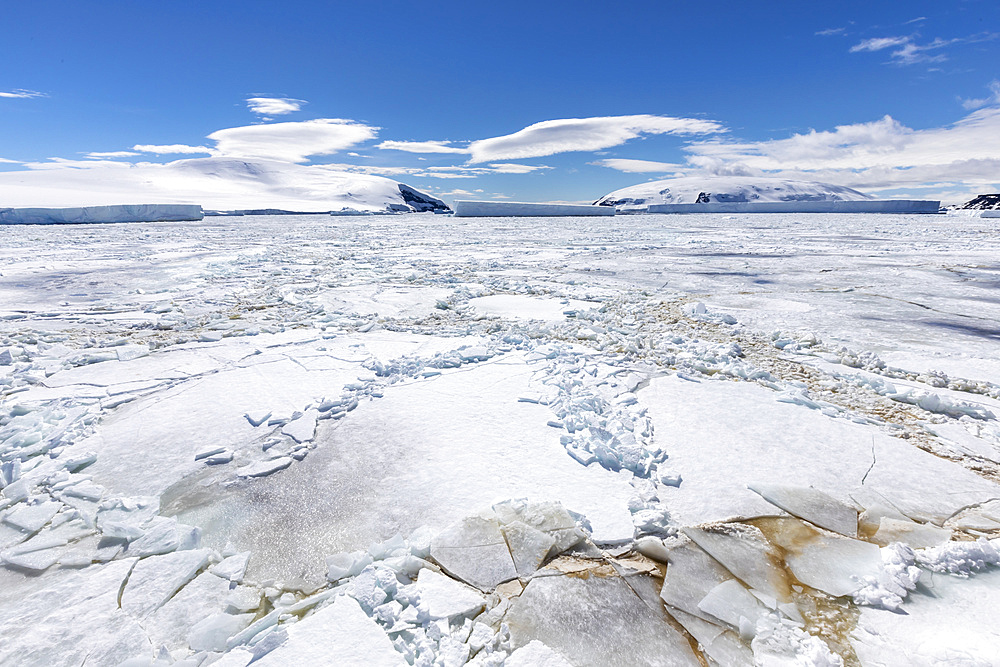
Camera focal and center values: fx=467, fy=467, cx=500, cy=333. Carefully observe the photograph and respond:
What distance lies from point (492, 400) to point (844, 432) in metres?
1.85

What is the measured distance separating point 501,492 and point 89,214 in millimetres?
38700

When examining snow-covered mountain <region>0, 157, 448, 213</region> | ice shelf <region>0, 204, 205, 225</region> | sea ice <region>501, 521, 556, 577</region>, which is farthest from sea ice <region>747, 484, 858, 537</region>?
snow-covered mountain <region>0, 157, 448, 213</region>

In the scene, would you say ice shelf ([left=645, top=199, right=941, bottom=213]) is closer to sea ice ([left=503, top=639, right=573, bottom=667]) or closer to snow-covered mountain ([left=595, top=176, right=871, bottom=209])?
snow-covered mountain ([left=595, top=176, right=871, bottom=209])

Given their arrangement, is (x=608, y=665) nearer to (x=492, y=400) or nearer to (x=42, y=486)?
(x=492, y=400)

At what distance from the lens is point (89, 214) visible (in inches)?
1161

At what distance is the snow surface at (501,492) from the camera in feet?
4.33

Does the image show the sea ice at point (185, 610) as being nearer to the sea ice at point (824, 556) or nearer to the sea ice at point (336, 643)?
the sea ice at point (336, 643)

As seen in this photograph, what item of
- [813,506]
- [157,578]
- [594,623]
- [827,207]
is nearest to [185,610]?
[157,578]

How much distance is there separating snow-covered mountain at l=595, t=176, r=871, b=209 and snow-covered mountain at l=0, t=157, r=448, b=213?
42842 millimetres

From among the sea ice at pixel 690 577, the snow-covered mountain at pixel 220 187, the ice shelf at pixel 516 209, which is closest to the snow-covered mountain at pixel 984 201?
the ice shelf at pixel 516 209

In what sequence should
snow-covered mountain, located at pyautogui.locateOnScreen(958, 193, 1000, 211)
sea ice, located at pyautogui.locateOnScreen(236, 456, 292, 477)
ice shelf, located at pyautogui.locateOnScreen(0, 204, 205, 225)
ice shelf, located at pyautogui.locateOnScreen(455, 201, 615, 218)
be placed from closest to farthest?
sea ice, located at pyautogui.locateOnScreen(236, 456, 292, 477), ice shelf, located at pyautogui.locateOnScreen(0, 204, 205, 225), ice shelf, located at pyautogui.locateOnScreen(455, 201, 615, 218), snow-covered mountain, located at pyautogui.locateOnScreen(958, 193, 1000, 211)

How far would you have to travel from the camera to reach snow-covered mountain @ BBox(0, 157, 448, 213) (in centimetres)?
4906

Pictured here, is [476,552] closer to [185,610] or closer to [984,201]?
[185,610]

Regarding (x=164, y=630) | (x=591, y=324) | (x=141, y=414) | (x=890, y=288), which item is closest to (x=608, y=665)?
(x=164, y=630)
